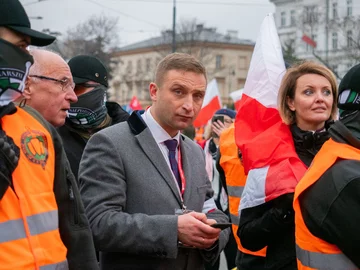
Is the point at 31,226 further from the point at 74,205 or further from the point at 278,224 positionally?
the point at 278,224

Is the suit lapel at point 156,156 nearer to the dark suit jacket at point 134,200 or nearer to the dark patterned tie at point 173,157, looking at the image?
the dark suit jacket at point 134,200

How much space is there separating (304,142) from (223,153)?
1982 mm

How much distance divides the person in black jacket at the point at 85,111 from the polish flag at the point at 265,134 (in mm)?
1114

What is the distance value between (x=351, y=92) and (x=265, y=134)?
1041 mm

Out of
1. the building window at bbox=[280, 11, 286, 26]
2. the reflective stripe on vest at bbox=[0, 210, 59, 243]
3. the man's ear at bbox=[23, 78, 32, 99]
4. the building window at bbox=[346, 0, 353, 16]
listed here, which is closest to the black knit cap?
the reflective stripe on vest at bbox=[0, 210, 59, 243]

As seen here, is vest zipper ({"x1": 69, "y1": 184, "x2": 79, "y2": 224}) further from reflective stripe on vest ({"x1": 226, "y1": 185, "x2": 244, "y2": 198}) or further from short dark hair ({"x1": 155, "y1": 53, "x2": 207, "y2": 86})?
reflective stripe on vest ({"x1": 226, "y1": 185, "x2": 244, "y2": 198})

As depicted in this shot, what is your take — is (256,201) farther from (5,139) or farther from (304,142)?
(5,139)

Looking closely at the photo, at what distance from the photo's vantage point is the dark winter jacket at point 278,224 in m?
3.90

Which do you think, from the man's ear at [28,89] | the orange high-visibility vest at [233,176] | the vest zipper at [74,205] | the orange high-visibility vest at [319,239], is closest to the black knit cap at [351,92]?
the orange high-visibility vest at [319,239]

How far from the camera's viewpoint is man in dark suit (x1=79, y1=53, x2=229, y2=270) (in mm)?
3453

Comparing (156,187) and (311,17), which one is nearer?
(156,187)

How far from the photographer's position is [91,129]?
495 cm

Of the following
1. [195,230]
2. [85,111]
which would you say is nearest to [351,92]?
[195,230]

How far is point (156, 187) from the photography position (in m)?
3.63
